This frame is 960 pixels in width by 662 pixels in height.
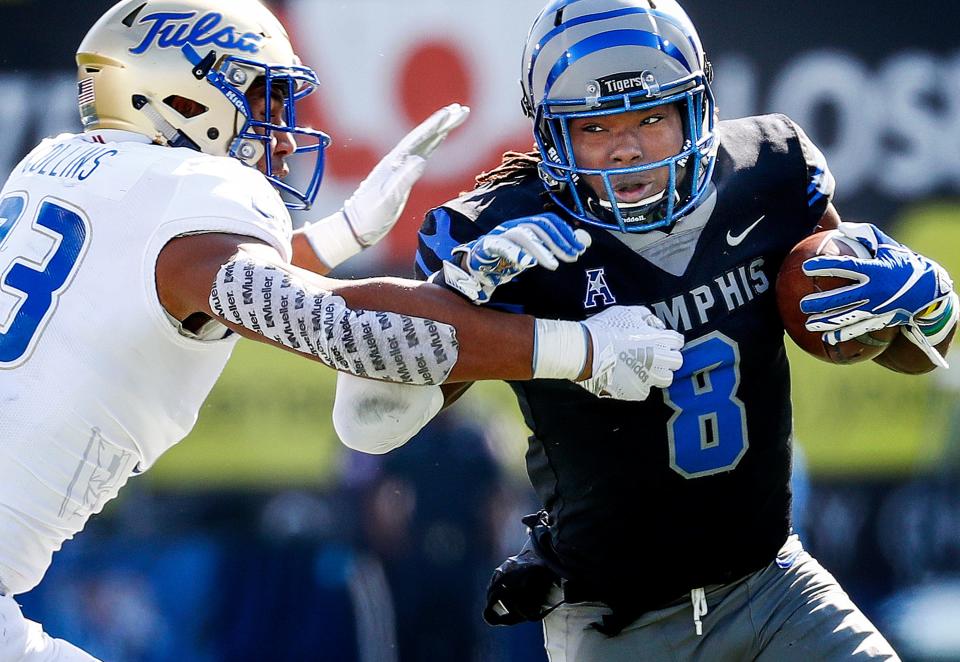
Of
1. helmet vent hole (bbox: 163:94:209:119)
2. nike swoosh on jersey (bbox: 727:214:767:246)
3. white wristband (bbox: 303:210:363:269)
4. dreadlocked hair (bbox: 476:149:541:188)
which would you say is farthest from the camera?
white wristband (bbox: 303:210:363:269)

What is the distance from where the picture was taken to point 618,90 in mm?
2506

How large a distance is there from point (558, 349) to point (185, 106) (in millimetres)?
1063

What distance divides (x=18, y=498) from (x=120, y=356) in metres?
0.30

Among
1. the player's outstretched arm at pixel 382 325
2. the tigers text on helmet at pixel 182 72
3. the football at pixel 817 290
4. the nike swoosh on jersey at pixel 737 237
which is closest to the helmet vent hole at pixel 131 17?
the tigers text on helmet at pixel 182 72

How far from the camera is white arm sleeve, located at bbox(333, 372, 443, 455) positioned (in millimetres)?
2355

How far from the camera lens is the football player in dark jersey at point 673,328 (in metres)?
2.46

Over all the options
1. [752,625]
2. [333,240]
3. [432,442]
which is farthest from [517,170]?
[432,442]

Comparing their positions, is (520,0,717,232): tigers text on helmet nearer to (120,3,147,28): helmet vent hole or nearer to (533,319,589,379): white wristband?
(533,319,589,379): white wristband

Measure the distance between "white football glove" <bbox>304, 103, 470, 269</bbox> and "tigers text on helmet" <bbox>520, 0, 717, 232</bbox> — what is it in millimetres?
830

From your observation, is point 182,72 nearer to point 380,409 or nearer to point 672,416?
point 380,409

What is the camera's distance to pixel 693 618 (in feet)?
8.23

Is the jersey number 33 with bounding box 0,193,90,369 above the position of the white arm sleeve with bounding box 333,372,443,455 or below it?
above

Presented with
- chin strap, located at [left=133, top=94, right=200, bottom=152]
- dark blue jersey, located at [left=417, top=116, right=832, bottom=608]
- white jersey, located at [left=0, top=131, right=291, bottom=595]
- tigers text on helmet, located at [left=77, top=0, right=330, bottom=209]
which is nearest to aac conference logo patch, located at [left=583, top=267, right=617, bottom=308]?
dark blue jersey, located at [left=417, top=116, right=832, bottom=608]

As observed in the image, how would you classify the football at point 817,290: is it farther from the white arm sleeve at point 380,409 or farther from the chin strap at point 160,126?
the chin strap at point 160,126
